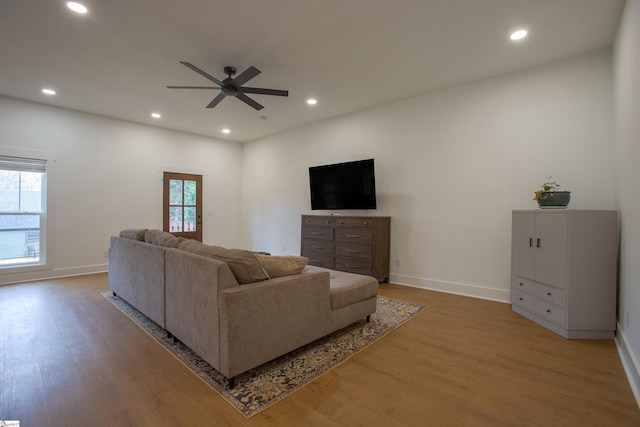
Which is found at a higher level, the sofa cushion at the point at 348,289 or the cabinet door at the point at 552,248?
the cabinet door at the point at 552,248

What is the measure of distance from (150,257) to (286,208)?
12.9 ft

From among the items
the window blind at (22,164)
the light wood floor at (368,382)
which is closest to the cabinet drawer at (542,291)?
the light wood floor at (368,382)

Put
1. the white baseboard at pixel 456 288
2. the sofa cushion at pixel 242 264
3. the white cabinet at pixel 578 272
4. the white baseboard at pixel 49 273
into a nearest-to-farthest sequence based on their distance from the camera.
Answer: the sofa cushion at pixel 242 264 < the white cabinet at pixel 578 272 < the white baseboard at pixel 456 288 < the white baseboard at pixel 49 273

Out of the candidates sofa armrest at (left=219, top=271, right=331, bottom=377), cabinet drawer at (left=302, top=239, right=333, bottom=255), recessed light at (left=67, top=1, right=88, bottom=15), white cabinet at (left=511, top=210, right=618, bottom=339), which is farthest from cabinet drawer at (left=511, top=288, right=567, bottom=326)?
recessed light at (left=67, top=1, right=88, bottom=15)

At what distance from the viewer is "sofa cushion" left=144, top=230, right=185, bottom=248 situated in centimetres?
286

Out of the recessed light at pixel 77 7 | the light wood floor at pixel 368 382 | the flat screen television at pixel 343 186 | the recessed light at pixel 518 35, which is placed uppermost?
the recessed light at pixel 77 7

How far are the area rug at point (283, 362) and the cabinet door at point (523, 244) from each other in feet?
4.45

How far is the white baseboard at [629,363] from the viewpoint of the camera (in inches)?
75.3

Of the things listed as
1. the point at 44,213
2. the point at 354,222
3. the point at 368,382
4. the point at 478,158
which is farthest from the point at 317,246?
the point at 44,213

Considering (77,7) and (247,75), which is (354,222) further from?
(77,7)

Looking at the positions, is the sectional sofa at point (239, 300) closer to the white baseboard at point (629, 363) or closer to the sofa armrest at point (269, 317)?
the sofa armrest at point (269, 317)

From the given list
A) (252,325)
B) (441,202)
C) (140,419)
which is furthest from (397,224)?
(140,419)

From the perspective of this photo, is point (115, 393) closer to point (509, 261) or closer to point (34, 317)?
point (34, 317)

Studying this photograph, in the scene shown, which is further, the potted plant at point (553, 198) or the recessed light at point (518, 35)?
the potted plant at point (553, 198)
